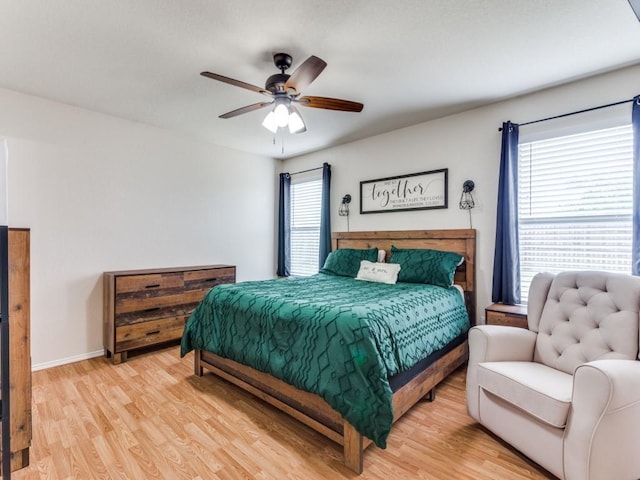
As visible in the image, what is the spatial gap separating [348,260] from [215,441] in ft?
7.64

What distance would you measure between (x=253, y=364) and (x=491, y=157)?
2.88 meters

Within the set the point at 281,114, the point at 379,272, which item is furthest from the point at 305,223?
the point at 281,114

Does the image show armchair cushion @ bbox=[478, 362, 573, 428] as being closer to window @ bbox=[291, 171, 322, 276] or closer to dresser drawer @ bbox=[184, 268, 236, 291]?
dresser drawer @ bbox=[184, 268, 236, 291]

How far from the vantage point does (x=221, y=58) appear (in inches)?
89.4


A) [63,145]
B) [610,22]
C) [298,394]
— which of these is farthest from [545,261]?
[63,145]

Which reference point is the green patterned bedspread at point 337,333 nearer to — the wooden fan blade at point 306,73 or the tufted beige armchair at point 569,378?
the tufted beige armchair at point 569,378

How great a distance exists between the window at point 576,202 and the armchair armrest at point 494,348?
998 millimetres

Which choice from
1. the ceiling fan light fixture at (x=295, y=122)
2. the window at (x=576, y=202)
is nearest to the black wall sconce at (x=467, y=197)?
the window at (x=576, y=202)

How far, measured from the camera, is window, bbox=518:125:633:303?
2443 millimetres

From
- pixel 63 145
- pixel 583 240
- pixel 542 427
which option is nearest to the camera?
pixel 542 427

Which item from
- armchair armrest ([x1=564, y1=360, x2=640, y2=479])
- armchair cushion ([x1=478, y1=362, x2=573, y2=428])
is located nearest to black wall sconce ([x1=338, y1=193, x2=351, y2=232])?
armchair cushion ([x1=478, y1=362, x2=573, y2=428])

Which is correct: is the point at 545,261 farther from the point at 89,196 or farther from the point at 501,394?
the point at 89,196

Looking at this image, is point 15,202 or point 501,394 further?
point 15,202

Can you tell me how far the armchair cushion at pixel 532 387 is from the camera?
151 cm
